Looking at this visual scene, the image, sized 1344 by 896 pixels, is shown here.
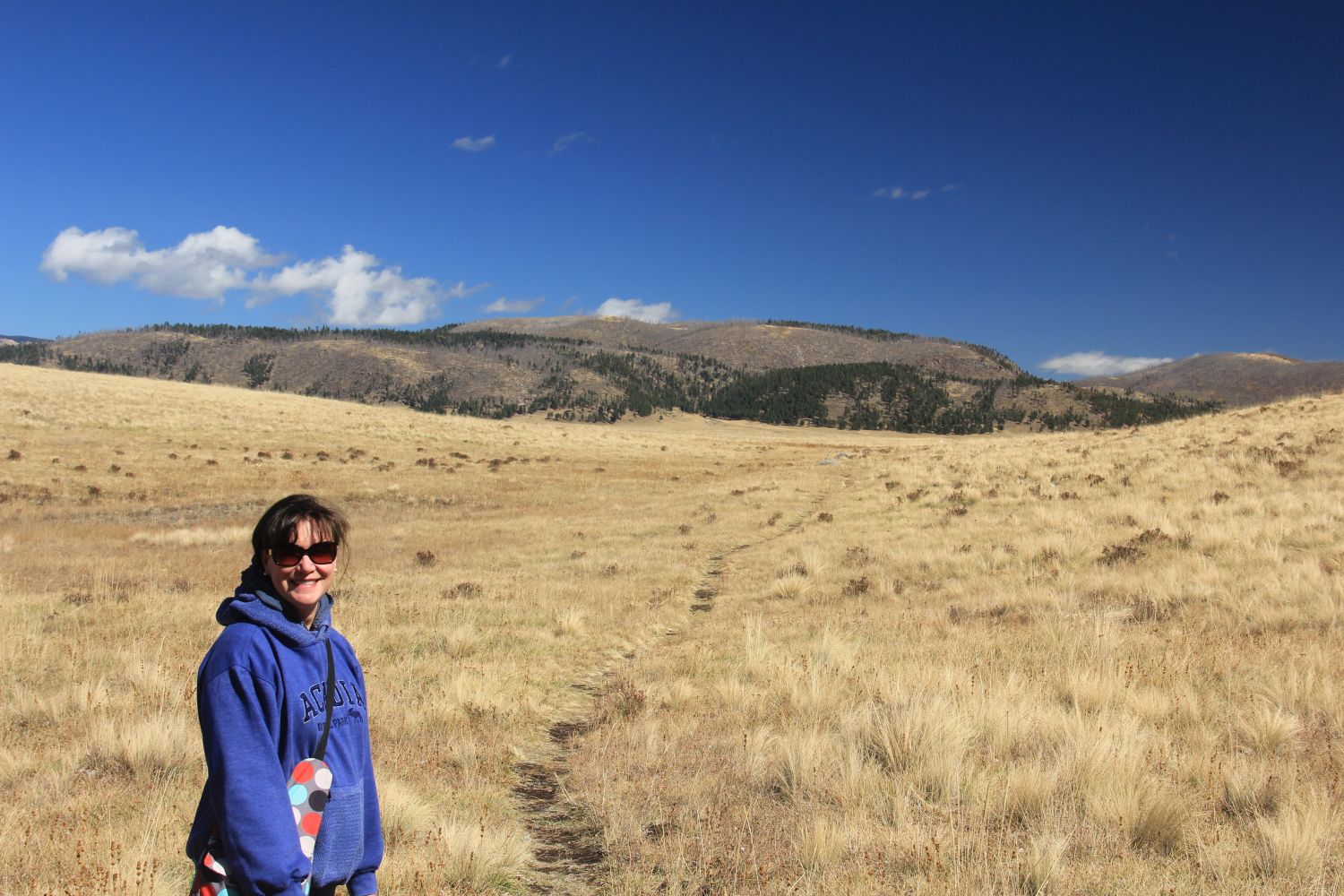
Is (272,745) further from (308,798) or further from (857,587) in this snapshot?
(857,587)

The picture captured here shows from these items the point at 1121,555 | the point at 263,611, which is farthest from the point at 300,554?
the point at 1121,555

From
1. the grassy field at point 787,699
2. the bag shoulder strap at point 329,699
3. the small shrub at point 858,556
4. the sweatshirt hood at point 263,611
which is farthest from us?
the small shrub at point 858,556

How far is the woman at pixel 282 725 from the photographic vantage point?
2314mm

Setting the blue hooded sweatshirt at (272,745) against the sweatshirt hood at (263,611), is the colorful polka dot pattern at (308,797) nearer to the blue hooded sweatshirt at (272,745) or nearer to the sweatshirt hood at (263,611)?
the blue hooded sweatshirt at (272,745)

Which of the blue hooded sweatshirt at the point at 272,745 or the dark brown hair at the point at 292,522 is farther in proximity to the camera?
the dark brown hair at the point at 292,522

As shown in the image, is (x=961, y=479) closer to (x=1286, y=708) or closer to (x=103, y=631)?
(x=1286, y=708)

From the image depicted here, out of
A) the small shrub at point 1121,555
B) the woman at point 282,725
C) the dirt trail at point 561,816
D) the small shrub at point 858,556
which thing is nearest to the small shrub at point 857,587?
the small shrub at point 858,556

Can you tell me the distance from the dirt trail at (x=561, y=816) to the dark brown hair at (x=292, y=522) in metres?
2.88

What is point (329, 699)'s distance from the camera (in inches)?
105

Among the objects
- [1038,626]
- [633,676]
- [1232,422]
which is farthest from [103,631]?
[1232,422]

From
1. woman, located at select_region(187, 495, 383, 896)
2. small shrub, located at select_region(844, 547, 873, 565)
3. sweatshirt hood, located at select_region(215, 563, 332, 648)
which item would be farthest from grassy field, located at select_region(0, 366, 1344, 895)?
sweatshirt hood, located at select_region(215, 563, 332, 648)

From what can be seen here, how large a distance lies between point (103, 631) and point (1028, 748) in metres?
10.6

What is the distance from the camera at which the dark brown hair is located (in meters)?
2.64

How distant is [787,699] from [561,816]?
8.38 feet
